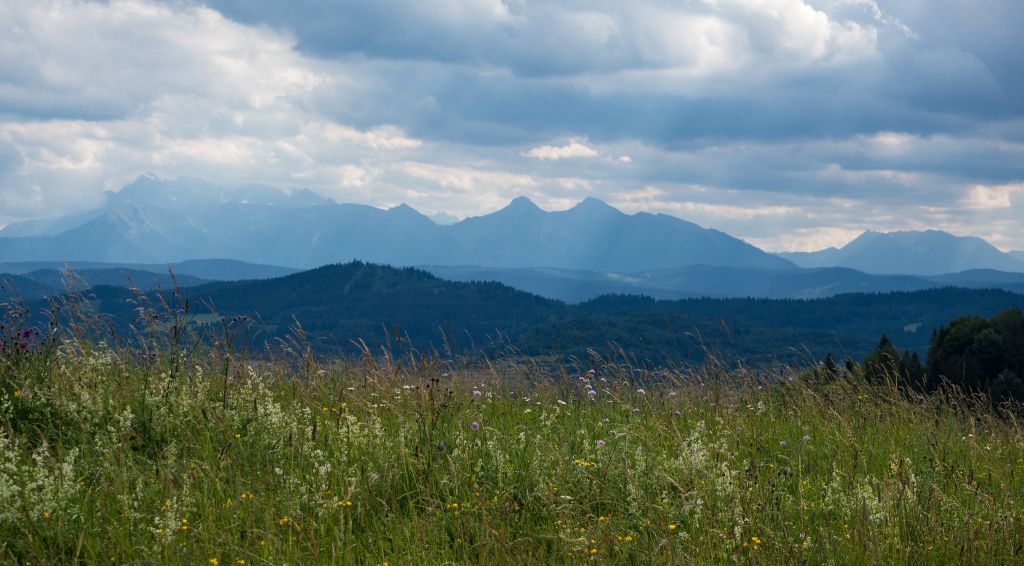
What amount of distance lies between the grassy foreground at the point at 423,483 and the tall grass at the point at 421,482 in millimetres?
27

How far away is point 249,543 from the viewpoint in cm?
530

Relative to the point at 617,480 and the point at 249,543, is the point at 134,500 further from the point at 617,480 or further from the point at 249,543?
the point at 617,480

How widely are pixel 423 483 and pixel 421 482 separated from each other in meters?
0.02

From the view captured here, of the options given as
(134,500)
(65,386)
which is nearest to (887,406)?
(134,500)

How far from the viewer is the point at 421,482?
6.17 m

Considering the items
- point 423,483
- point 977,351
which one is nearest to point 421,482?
point 423,483

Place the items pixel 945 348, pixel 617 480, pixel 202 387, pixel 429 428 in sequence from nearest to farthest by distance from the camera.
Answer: pixel 617 480 < pixel 429 428 < pixel 202 387 < pixel 945 348

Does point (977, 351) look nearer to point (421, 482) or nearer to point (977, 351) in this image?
point (977, 351)

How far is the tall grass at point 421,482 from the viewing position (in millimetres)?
5285

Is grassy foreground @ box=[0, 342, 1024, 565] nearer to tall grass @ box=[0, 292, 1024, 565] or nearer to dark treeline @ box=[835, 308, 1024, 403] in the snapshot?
tall grass @ box=[0, 292, 1024, 565]

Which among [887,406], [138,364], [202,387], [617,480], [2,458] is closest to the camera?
[2,458]

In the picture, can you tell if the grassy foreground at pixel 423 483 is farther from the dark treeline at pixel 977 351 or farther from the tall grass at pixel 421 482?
the dark treeline at pixel 977 351

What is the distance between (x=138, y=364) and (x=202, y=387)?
4.93 ft

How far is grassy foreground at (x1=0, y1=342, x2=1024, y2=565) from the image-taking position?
5.28 metres
